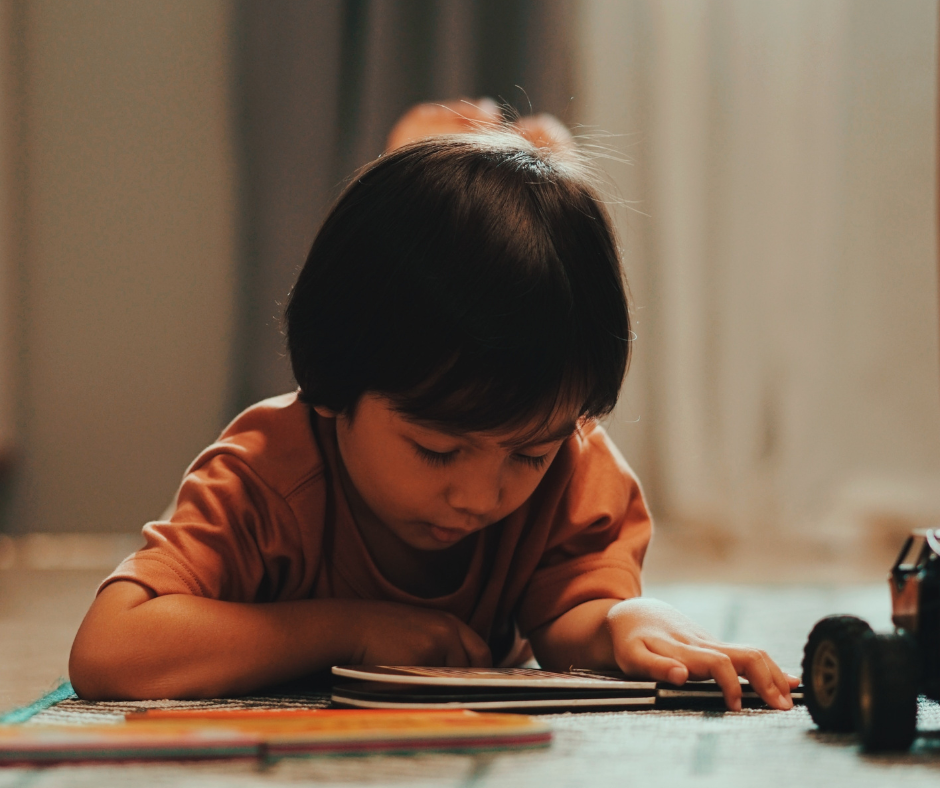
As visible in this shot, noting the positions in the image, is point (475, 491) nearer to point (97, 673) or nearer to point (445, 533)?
point (445, 533)

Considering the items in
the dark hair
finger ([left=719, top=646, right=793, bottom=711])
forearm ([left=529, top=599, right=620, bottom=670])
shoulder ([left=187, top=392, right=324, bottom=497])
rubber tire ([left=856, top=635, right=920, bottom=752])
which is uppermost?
the dark hair

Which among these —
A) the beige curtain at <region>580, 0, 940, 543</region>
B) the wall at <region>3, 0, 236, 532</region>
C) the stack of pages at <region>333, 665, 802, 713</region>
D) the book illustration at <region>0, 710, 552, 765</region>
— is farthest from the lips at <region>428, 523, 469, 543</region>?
the wall at <region>3, 0, 236, 532</region>

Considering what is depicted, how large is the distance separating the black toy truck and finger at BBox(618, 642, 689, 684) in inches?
3.3

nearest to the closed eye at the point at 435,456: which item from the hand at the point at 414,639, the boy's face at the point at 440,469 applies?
the boy's face at the point at 440,469

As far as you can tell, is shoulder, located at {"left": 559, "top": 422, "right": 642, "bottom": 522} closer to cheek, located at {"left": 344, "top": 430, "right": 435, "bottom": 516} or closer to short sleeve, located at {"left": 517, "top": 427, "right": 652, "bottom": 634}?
short sleeve, located at {"left": 517, "top": 427, "right": 652, "bottom": 634}

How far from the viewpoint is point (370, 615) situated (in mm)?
767

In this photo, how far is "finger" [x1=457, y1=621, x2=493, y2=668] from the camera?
30.5 inches

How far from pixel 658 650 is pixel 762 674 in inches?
2.6

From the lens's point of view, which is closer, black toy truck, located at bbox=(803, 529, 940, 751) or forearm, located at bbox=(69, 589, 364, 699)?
black toy truck, located at bbox=(803, 529, 940, 751)

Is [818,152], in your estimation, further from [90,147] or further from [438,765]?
[438,765]

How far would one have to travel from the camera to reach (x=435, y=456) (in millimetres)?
710

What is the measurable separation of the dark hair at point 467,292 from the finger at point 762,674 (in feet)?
0.63

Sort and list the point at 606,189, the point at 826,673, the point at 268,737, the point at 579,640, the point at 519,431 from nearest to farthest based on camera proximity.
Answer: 1. the point at 268,737
2. the point at 826,673
3. the point at 519,431
4. the point at 579,640
5. the point at 606,189

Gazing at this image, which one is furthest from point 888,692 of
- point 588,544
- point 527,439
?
point 588,544
